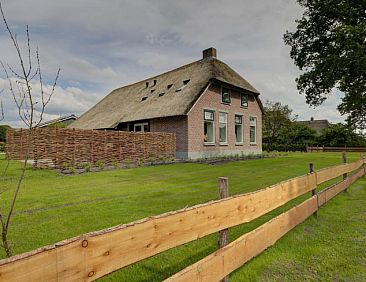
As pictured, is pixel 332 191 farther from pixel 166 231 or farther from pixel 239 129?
pixel 239 129

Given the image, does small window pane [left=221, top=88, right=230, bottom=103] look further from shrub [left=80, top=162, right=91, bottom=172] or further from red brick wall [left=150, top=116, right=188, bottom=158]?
shrub [left=80, top=162, right=91, bottom=172]

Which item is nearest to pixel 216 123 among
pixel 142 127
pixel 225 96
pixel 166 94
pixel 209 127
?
pixel 209 127

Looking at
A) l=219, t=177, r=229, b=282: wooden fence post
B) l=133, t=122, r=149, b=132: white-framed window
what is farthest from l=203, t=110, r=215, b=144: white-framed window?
l=219, t=177, r=229, b=282: wooden fence post

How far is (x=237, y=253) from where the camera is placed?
2979mm

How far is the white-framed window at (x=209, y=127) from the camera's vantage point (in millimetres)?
20450

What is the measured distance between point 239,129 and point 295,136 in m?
22.6

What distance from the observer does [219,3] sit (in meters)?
11.9

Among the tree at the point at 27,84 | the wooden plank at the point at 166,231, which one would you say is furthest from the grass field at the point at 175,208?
the tree at the point at 27,84

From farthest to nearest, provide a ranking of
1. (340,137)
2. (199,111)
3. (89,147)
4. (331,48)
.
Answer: (340,137)
(199,111)
(331,48)
(89,147)

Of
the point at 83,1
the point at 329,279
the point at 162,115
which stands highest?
the point at 83,1

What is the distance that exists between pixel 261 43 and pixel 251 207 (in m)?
15.2

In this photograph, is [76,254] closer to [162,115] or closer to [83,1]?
[83,1]

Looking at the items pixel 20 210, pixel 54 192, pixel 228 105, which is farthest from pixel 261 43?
pixel 20 210

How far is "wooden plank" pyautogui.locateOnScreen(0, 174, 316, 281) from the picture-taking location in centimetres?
153
